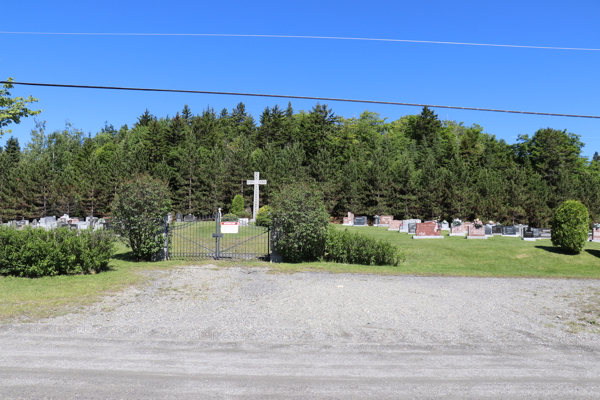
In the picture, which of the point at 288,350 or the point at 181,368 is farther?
the point at 288,350

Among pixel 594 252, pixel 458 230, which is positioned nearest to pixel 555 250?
pixel 594 252

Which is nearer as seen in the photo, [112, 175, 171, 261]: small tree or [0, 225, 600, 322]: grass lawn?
[0, 225, 600, 322]: grass lawn

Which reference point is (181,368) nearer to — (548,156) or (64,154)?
(548,156)

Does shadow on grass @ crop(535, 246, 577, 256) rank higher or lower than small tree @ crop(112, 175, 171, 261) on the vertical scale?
lower

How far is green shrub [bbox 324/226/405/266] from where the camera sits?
16.9 meters

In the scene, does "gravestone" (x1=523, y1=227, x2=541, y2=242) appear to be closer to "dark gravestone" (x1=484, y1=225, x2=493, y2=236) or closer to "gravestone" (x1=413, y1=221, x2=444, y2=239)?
"dark gravestone" (x1=484, y1=225, x2=493, y2=236)

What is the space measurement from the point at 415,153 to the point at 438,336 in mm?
72859

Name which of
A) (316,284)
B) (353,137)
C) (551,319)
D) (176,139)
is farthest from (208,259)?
(353,137)

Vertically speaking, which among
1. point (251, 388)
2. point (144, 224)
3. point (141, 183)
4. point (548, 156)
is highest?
point (548, 156)

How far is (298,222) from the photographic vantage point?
15.9 metres

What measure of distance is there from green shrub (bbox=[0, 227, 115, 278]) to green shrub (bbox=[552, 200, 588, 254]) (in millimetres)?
21125

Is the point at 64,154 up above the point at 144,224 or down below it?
above

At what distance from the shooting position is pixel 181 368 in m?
5.54

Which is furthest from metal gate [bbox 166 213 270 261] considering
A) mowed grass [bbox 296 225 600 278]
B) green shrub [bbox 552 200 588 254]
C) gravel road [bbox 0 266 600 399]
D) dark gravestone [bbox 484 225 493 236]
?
dark gravestone [bbox 484 225 493 236]
